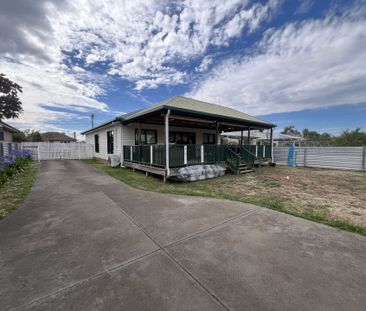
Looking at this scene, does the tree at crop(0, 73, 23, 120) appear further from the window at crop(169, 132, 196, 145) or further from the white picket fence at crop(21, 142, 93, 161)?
the window at crop(169, 132, 196, 145)

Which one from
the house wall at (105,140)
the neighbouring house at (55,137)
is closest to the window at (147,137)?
the house wall at (105,140)

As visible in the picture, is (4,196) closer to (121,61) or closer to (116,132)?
(116,132)

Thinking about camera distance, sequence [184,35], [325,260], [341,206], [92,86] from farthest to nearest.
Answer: [92,86]
[184,35]
[341,206]
[325,260]

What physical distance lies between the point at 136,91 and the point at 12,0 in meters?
11.4

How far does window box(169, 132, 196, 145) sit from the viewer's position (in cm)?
1323

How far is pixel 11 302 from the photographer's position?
5.35 ft

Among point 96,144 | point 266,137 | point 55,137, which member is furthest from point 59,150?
point 55,137

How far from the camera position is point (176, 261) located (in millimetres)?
2275

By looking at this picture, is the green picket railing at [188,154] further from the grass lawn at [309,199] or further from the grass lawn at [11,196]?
the grass lawn at [11,196]

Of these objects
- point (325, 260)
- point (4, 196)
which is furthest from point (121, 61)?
point (325, 260)

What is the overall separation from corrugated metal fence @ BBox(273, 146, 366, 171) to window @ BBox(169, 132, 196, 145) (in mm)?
7504

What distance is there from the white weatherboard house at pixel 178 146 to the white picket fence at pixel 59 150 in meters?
3.71

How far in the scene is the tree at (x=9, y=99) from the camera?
24953 mm

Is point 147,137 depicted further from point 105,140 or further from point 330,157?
point 330,157
